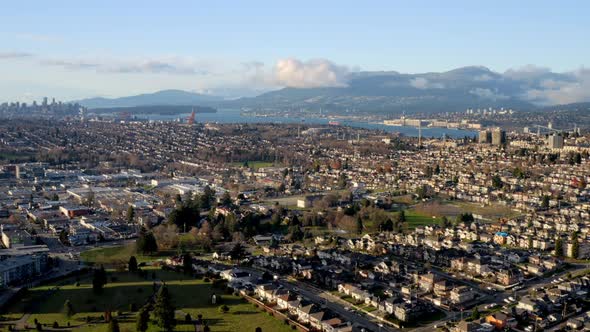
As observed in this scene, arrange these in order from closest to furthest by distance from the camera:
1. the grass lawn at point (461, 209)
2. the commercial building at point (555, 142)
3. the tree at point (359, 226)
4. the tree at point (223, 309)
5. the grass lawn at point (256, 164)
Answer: the tree at point (223, 309)
the tree at point (359, 226)
the grass lawn at point (461, 209)
the commercial building at point (555, 142)
the grass lawn at point (256, 164)

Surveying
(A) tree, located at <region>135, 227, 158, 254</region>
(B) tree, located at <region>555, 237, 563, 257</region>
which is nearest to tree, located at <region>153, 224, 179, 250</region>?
(A) tree, located at <region>135, 227, 158, 254</region>

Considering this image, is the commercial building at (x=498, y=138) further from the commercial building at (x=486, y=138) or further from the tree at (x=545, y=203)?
the tree at (x=545, y=203)

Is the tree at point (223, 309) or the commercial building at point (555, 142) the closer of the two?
the tree at point (223, 309)

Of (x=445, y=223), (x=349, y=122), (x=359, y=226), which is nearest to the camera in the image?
(x=359, y=226)

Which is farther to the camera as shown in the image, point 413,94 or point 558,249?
point 413,94

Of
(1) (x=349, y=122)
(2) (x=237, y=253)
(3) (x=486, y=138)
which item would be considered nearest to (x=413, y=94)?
(1) (x=349, y=122)

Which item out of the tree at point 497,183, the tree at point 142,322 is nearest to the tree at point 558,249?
the tree at point 497,183

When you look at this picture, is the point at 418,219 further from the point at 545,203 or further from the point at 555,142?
the point at 555,142
